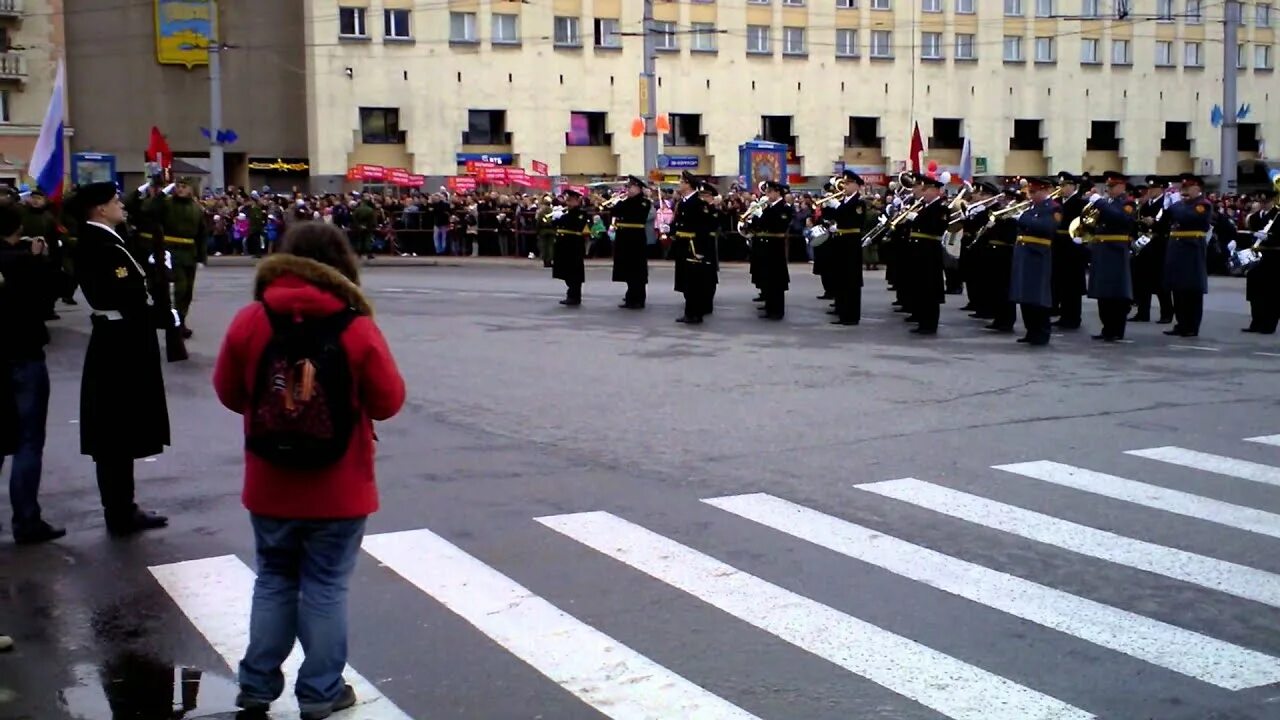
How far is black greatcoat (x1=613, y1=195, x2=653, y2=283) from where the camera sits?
820 inches

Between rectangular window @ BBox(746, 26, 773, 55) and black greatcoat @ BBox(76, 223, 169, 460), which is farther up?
rectangular window @ BBox(746, 26, 773, 55)

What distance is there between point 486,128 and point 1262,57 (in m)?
38.7

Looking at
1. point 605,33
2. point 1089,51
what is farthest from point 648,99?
point 1089,51

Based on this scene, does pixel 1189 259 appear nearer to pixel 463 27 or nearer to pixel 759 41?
pixel 463 27

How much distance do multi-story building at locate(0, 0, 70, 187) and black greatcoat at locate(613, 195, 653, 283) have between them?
37969mm

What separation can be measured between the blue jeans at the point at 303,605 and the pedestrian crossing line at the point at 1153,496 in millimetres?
5435

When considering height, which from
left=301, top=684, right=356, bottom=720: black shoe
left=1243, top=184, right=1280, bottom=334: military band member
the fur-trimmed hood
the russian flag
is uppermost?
the russian flag

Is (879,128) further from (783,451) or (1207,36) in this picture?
(783,451)

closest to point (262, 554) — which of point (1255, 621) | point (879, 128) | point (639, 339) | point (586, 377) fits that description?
point (1255, 621)

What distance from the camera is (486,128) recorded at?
56.6 metres

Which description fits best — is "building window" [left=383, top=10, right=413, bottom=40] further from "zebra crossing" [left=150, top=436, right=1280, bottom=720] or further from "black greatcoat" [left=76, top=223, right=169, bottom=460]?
"zebra crossing" [left=150, top=436, right=1280, bottom=720]

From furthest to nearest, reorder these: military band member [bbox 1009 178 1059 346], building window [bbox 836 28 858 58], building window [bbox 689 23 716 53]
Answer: building window [bbox 836 28 858 58] → building window [bbox 689 23 716 53] → military band member [bbox 1009 178 1059 346]

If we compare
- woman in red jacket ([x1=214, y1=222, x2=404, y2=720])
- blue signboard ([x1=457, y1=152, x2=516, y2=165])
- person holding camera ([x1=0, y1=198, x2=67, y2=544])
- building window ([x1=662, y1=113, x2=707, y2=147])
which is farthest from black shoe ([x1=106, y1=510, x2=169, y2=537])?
building window ([x1=662, y1=113, x2=707, y2=147])

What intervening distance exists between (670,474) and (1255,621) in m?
4.01
